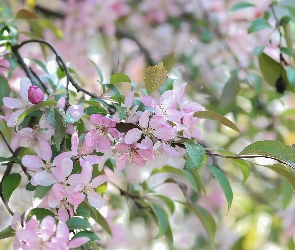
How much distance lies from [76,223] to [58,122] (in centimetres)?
9

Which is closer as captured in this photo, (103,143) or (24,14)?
(103,143)

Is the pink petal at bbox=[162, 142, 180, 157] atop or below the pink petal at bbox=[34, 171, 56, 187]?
atop

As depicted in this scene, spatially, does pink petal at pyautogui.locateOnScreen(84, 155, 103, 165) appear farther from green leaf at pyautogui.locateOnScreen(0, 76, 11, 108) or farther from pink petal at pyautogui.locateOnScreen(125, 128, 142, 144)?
green leaf at pyautogui.locateOnScreen(0, 76, 11, 108)

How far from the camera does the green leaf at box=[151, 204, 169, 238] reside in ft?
2.15

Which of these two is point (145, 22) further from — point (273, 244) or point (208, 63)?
point (273, 244)

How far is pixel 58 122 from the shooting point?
1.57 ft

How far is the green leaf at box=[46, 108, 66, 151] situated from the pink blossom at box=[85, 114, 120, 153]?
1.0 inches

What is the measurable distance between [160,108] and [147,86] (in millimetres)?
28

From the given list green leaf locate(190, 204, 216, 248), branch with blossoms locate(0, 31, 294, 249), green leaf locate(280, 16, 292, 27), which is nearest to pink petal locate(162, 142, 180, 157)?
branch with blossoms locate(0, 31, 294, 249)

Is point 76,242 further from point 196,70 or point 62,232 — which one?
point 196,70

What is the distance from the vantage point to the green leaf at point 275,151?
493mm

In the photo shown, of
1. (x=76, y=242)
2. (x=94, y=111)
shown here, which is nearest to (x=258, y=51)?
(x=94, y=111)

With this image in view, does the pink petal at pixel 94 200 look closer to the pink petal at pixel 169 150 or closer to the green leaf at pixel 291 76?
the pink petal at pixel 169 150

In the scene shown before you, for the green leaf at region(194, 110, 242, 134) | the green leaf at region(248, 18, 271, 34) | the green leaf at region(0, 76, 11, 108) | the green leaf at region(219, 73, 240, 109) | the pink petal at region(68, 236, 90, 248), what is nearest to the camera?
the pink petal at region(68, 236, 90, 248)
